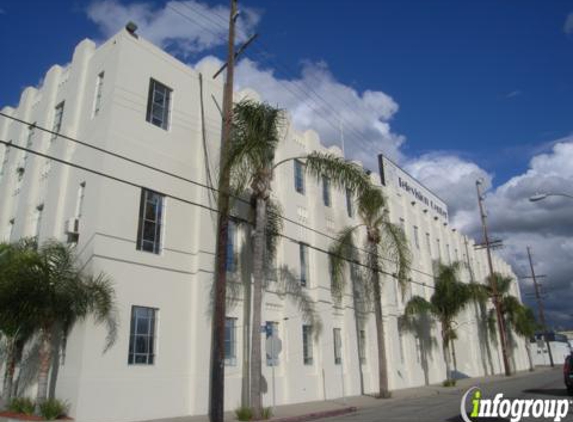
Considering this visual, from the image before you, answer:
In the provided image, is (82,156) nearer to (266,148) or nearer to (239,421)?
(266,148)

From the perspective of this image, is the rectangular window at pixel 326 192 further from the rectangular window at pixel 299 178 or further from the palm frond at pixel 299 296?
the palm frond at pixel 299 296

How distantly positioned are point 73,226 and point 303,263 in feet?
35.1

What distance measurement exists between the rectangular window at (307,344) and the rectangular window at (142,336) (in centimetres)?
→ 774

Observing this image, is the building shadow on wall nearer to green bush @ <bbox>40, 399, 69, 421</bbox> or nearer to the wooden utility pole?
the wooden utility pole

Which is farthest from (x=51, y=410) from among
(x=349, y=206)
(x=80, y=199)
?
(x=349, y=206)

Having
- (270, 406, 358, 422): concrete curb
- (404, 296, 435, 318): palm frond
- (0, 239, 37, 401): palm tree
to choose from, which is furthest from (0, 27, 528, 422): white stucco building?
(404, 296, 435, 318): palm frond

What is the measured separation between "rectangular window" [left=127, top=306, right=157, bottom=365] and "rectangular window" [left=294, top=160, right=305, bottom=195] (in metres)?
10.2

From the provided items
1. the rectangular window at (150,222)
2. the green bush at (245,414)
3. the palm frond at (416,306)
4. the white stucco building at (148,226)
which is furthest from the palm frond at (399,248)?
the rectangular window at (150,222)

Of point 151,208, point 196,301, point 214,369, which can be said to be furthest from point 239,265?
point 214,369

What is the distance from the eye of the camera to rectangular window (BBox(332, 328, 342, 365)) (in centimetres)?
2283

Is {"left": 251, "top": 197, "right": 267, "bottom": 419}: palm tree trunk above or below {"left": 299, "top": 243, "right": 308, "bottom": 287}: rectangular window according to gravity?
below

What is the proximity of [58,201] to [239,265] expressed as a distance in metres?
6.62

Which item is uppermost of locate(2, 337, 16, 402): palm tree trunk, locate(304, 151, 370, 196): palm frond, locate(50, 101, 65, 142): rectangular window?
locate(50, 101, 65, 142): rectangular window

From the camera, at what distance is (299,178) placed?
78.3ft
